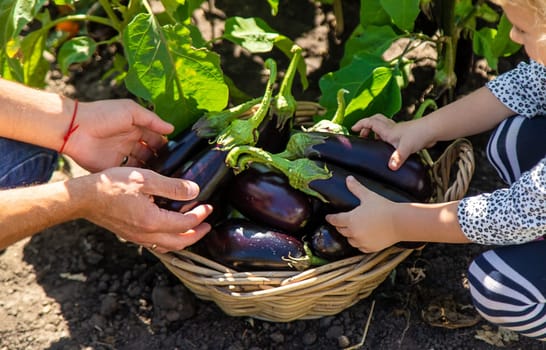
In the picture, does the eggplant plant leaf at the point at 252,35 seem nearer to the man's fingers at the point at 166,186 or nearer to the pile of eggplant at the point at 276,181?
the pile of eggplant at the point at 276,181

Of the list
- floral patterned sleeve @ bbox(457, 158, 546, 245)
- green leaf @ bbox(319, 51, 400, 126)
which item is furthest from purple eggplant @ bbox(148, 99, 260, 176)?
floral patterned sleeve @ bbox(457, 158, 546, 245)

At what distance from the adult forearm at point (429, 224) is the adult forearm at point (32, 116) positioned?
91 centimetres

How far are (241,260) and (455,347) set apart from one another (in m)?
0.63

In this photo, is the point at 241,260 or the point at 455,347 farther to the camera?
the point at 455,347

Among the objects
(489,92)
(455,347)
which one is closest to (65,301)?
(455,347)

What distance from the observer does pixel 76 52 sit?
2.20 m

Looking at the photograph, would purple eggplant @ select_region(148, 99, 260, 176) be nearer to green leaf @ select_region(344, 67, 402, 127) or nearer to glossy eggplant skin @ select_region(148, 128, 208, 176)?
glossy eggplant skin @ select_region(148, 128, 208, 176)

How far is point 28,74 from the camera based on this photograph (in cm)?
221

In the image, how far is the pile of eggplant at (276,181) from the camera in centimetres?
182

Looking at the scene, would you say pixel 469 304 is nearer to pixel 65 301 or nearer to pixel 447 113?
pixel 447 113

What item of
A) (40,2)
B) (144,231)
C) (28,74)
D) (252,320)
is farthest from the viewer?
(28,74)

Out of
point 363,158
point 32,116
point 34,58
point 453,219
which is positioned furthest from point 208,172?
point 34,58

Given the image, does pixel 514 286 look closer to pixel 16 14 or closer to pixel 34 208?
pixel 34 208

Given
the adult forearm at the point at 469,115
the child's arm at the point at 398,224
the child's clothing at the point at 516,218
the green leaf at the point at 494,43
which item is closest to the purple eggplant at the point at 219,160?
the child's arm at the point at 398,224
